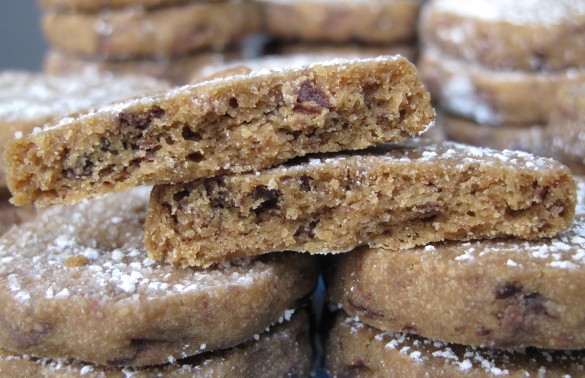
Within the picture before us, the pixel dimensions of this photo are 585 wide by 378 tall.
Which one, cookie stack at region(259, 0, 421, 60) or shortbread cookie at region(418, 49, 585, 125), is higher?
cookie stack at region(259, 0, 421, 60)

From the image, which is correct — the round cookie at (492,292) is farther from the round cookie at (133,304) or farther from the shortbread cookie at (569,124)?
the shortbread cookie at (569,124)

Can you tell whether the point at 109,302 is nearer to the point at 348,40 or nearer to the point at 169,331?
the point at 169,331

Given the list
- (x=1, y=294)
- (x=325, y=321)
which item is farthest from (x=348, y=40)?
(x=1, y=294)

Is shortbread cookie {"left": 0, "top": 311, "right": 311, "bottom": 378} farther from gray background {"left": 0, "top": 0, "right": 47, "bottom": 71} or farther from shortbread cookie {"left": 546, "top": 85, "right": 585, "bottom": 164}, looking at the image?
gray background {"left": 0, "top": 0, "right": 47, "bottom": 71}

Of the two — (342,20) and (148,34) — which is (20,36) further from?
(342,20)

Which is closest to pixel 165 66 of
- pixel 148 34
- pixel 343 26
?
pixel 148 34

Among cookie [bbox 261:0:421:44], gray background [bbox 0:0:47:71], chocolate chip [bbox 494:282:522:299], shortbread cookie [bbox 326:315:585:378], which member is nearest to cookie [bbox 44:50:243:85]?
cookie [bbox 261:0:421:44]
